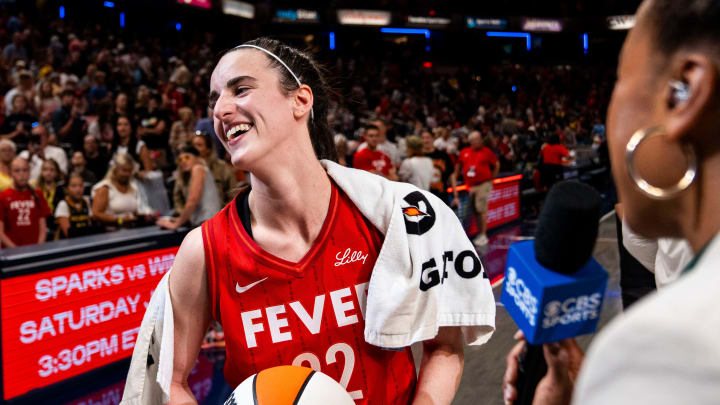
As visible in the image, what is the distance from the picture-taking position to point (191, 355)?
1975 millimetres

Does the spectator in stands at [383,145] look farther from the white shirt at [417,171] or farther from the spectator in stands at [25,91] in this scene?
the spectator in stands at [25,91]

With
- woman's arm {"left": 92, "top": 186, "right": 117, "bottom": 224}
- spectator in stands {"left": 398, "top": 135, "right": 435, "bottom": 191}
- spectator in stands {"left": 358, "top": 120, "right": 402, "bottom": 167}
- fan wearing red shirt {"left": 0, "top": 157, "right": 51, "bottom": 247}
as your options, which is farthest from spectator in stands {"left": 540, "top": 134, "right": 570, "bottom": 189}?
fan wearing red shirt {"left": 0, "top": 157, "right": 51, "bottom": 247}

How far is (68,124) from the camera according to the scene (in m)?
9.34

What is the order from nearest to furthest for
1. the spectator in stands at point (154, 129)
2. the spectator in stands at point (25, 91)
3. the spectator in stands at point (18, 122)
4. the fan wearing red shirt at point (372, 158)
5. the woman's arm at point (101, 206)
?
the woman's arm at point (101, 206) → the fan wearing red shirt at point (372, 158) → the spectator in stands at point (18, 122) → the spectator in stands at point (25, 91) → the spectator in stands at point (154, 129)

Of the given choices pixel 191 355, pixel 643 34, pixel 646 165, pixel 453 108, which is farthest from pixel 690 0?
pixel 453 108

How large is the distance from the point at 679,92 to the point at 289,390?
1.18 m

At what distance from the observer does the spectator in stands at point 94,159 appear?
836 centimetres

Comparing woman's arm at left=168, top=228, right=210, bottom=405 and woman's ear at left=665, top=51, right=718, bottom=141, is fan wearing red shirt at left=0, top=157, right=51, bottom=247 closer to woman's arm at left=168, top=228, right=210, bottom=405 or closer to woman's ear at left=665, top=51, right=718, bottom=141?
woman's arm at left=168, top=228, right=210, bottom=405

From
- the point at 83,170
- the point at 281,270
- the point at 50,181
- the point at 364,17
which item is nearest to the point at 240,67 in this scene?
the point at 281,270

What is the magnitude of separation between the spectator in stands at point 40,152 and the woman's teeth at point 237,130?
643cm

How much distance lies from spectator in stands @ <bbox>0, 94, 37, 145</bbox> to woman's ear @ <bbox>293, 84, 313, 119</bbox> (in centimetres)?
788

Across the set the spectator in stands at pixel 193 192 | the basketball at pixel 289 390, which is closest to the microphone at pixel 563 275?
the basketball at pixel 289 390

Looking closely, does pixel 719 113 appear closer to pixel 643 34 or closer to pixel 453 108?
pixel 643 34

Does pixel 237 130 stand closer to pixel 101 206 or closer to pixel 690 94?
pixel 690 94
